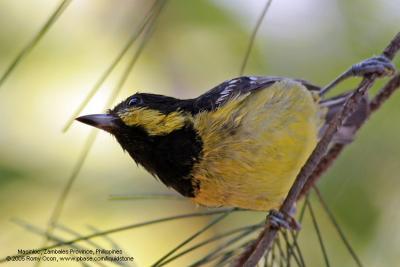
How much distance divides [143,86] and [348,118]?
109 centimetres

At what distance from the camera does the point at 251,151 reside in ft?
6.92

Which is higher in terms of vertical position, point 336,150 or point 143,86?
point 143,86

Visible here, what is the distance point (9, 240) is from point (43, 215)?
0.25 metres

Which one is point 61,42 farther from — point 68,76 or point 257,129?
point 257,129

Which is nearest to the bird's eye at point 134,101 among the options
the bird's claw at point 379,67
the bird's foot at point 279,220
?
the bird's foot at point 279,220

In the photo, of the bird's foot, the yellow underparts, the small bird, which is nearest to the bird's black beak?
the small bird

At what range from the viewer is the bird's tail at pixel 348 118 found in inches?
84.6

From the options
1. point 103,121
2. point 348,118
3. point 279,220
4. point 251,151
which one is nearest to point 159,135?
point 103,121

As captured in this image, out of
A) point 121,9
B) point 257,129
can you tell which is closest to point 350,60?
point 257,129

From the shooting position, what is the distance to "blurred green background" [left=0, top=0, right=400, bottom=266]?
2.41 metres

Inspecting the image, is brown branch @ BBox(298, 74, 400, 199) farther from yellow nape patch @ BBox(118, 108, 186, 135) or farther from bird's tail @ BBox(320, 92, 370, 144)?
yellow nape patch @ BBox(118, 108, 186, 135)

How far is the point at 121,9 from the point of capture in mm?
2658

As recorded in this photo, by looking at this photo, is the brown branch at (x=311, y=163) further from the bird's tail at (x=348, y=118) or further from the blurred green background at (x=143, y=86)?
the blurred green background at (x=143, y=86)

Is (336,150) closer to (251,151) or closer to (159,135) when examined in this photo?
(251,151)
